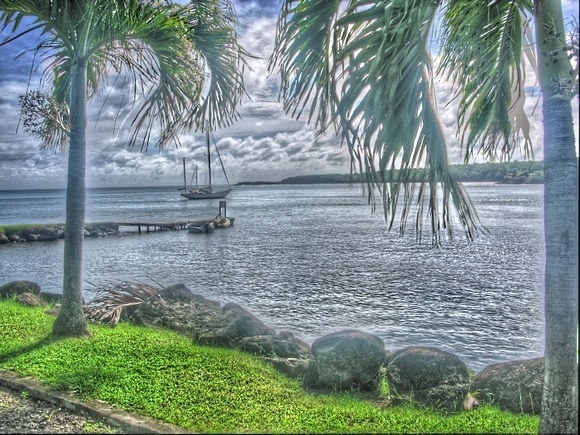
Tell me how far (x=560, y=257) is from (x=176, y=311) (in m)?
4.45

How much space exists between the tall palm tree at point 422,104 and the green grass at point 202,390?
94cm

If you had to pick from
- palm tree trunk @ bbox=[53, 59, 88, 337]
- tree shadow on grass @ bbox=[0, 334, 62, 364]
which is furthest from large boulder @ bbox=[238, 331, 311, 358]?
tree shadow on grass @ bbox=[0, 334, 62, 364]

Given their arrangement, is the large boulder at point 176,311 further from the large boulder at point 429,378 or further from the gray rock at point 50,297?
the large boulder at point 429,378

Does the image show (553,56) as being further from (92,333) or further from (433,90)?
(92,333)

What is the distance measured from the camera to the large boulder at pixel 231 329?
534cm

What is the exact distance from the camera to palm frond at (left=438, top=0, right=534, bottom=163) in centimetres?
405

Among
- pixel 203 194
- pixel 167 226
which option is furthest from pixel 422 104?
pixel 203 194

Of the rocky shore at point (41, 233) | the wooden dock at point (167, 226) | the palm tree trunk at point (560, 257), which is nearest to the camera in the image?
the palm tree trunk at point (560, 257)

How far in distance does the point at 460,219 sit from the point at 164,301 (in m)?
4.16

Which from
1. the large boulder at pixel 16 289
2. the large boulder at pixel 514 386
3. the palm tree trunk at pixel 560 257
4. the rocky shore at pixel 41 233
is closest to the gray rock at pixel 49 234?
the rocky shore at pixel 41 233

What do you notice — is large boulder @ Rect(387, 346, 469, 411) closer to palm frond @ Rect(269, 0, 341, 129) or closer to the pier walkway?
palm frond @ Rect(269, 0, 341, 129)

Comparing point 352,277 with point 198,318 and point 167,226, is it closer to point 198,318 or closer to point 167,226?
point 198,318

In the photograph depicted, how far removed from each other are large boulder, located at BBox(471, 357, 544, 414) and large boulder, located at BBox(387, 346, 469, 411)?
179 millimetres

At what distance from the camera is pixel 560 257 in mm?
2971
